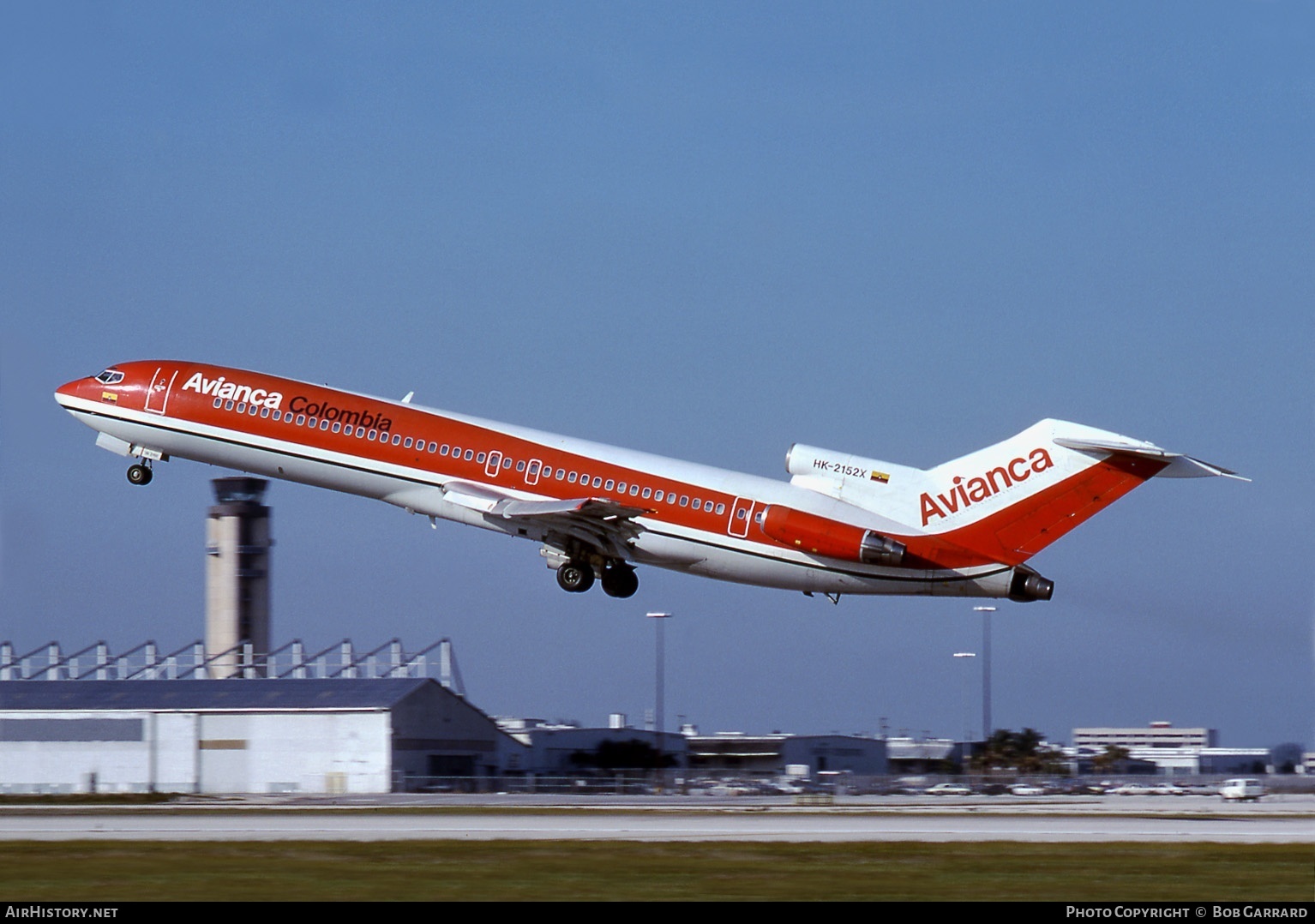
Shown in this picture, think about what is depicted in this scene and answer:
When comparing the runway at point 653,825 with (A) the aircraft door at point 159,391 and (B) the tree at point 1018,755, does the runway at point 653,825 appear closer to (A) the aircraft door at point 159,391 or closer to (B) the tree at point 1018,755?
(A) the aircraft door at point 159,391

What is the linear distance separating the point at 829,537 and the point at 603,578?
6.95 meters

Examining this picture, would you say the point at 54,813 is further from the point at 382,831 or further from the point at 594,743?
the point at 594,743

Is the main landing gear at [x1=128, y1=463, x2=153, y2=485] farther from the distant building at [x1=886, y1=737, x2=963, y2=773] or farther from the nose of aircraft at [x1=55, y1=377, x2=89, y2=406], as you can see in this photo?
the distant building at [x1=886, y1=737, x2=963, y2=773]

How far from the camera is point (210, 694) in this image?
66.1 metres

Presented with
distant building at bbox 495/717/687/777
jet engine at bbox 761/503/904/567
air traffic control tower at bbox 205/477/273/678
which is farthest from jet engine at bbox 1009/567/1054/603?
air traffic control tower at bbox 205/477/273/678

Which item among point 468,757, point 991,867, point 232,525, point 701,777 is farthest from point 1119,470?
point 232,525

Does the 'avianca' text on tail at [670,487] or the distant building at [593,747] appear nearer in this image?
the 'avianca' text on tail at [670,487]

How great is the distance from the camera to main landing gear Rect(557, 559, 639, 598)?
139 ft

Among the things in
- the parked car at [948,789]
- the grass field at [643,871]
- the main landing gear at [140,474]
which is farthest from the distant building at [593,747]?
the grass field at [643,871]

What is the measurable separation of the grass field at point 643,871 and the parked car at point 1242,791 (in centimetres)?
2894

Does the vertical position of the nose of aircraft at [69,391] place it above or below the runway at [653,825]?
above

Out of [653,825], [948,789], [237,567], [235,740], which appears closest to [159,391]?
[653,825]

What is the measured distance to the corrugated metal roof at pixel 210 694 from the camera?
A: 6400cm
